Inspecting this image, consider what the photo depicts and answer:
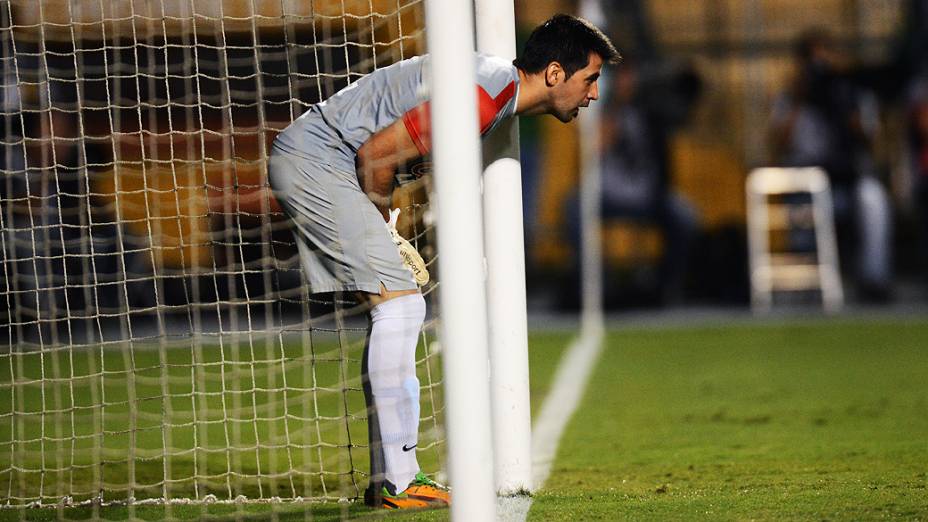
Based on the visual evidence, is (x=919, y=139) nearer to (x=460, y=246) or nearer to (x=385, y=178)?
(x=385, y=178)

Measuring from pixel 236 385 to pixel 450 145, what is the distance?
4.83 meters

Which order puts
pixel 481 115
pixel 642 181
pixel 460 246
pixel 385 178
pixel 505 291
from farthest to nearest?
pixel 642 181 → pixel 505 291 → pixel 385 178 → pixel 481 115 → pixel 460 246

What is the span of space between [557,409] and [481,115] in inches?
125

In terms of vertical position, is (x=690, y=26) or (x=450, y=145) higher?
(x=690, y=26)

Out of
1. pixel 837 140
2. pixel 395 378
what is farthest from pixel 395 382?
pixel 837 140

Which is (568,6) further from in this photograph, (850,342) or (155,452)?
(155,452)

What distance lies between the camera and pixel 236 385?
7738mm

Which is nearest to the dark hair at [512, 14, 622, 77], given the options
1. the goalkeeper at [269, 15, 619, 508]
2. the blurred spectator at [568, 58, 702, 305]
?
the goalkeeper at [269, 15, 619, 508]

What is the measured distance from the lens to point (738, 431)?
19.6ft

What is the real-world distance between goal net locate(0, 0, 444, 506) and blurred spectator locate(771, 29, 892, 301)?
382 cm

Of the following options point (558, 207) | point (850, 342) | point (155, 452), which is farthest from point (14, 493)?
point (558, 207)

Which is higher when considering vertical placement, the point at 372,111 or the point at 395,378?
the point at 372,111

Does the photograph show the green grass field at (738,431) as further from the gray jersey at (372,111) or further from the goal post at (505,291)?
the gray jersey at (372,111)

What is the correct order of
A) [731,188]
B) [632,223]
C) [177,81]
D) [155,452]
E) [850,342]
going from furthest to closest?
[731,188], [632,223], [177,81], [850,342], [155,452]
